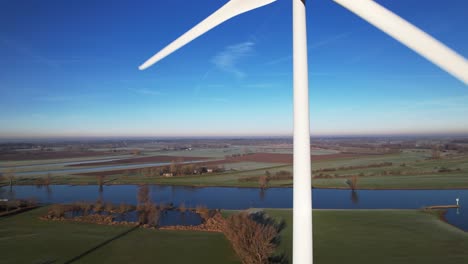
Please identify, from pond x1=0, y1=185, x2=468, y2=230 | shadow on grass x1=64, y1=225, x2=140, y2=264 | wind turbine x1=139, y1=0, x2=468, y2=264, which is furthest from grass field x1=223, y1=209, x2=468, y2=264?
wind turbine x1=139, y1=0, x2=468, y2=264

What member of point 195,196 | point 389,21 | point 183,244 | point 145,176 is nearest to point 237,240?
point 183,244

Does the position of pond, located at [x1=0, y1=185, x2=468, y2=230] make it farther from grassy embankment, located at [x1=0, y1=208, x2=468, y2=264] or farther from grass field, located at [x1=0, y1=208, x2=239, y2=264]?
grass field, located at [x1=0, y1=208, x2=239, y2=264]

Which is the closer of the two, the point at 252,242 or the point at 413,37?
the point at 413,37

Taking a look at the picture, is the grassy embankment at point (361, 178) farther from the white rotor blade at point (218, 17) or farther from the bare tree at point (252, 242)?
the white rotor blade at point (218, 17)

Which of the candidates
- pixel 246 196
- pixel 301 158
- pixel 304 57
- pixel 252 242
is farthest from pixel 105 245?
pixel 246 196

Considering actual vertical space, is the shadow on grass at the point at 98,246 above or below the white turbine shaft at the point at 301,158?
below

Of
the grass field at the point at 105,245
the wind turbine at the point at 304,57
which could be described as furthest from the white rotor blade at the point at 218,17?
the grass field at the point at 105,245

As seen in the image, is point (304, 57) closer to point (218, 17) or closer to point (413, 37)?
point (413, 37)
